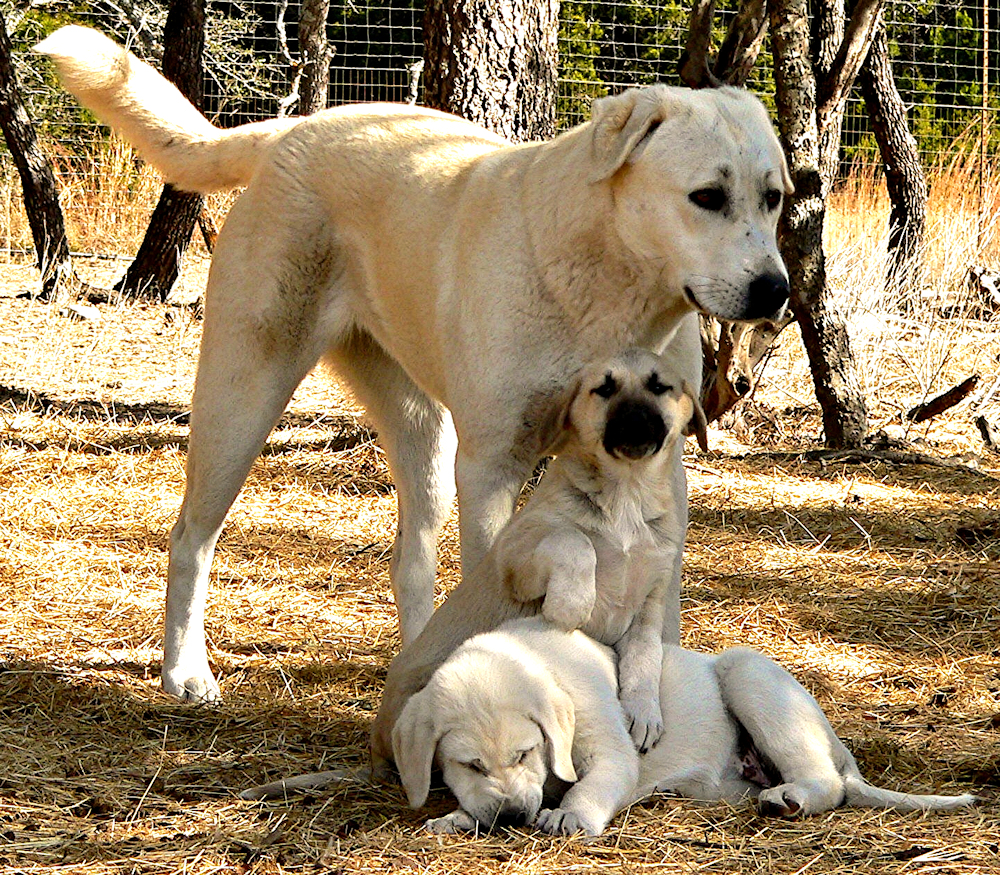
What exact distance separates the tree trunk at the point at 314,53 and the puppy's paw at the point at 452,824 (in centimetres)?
923

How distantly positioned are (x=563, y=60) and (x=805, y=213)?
815cm

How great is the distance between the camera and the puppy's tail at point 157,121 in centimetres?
430

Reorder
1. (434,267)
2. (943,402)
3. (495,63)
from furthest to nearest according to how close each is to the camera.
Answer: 1. (943,402)
2. (495,63)
3. (434,267)

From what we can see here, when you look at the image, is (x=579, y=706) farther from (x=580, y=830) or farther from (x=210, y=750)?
(x=210, y=750)

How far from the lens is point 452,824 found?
271 centimetres

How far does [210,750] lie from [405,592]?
1.03 metres

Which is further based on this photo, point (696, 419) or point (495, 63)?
point (495, 63)

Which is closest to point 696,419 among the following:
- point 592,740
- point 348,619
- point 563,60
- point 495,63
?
point 592,740

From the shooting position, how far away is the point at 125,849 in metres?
2.72

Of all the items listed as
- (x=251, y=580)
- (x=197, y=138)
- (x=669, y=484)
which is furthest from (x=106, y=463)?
(x=669, y=484)

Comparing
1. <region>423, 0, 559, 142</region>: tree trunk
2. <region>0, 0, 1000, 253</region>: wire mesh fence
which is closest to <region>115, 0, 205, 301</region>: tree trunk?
<region>0, 0, 1000, 253</region>: wire mesh fence

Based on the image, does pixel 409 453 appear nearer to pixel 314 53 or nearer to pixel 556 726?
pixel 556 726

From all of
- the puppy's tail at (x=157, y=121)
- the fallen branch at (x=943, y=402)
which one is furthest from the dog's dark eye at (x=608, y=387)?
the fallen branch at (x=943, y=402)

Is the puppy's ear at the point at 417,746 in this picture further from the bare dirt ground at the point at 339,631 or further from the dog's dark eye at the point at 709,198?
the dog's dark eye at the point at 709,198
